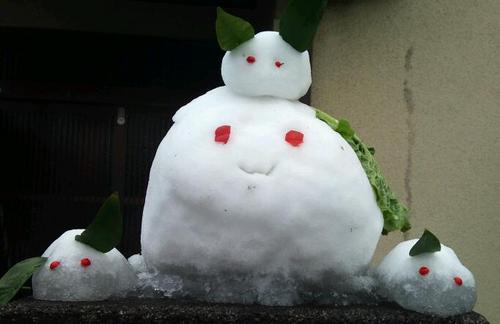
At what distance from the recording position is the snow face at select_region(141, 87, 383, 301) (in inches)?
56.2

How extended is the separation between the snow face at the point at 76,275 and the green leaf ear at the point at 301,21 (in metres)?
0.75

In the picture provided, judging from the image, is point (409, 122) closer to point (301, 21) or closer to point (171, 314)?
point (301, 21)

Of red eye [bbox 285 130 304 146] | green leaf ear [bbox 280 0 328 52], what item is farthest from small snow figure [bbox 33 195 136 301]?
green leaf ear [bbox 280 0 328 52]

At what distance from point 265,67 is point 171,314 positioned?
68cm

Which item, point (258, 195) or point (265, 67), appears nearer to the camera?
point (258, 195)

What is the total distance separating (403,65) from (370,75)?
0.18m

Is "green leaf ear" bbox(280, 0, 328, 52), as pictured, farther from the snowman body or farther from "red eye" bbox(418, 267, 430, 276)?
"red eye" bbox(418, 267, 430, 276)

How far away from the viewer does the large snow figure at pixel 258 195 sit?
4.69ft

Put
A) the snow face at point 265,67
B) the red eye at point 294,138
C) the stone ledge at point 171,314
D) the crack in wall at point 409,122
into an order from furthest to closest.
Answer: the crack in wall at point 409,122 < the snow face at point 265,67 < the red eye at point 294,138 < the stone ledge at point 171,314

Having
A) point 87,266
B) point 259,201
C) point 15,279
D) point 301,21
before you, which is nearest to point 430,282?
point 259,201

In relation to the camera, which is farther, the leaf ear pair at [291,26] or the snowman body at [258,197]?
the leaf ear pair at [291,26]

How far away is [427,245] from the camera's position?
1.49m

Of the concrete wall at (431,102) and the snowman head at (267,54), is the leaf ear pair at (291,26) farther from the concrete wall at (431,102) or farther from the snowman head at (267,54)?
the concrete wall at (431,102)

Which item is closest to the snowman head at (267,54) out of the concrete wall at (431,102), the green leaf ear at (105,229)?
the green leaf ear at (105,229)
